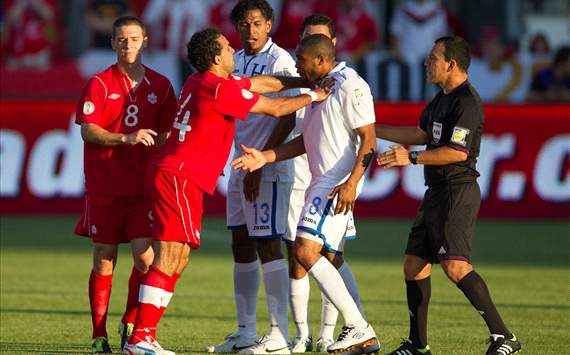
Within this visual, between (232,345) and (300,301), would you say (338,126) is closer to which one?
(300,301)

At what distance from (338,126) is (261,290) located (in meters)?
4.29

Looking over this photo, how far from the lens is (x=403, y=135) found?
27.3 feet

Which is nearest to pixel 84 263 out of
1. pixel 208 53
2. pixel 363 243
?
pixel 363 243

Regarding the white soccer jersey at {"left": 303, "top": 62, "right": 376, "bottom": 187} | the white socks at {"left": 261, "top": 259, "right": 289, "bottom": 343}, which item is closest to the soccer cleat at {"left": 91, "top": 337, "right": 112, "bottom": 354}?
the white socks at {"left": 261, "top": 259, "right": 289, "bottom": 343}

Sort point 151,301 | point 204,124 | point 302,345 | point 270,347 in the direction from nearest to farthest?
point 151,301 < point 204,124 < point 270,347 < point 302,345

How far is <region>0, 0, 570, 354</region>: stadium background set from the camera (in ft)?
33.3

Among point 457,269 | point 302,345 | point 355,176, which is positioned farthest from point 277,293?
point 457,269

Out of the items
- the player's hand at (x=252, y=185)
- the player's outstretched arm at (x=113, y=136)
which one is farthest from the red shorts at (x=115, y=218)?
the player's hand at (x=252, y=185)

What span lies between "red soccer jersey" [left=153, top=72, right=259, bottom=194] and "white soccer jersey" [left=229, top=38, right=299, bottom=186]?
2.85 feet

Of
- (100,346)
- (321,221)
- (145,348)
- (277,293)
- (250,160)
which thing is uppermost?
(250,160)

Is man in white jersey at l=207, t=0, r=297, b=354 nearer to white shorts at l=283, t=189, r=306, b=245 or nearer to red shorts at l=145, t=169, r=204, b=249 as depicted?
white shorts at l=283, t=189, r=306, b=245

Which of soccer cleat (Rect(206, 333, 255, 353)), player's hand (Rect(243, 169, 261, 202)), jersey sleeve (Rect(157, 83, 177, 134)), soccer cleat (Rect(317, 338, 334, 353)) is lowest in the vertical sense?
soccer cleat (Rect(317, 338, 334, 353))

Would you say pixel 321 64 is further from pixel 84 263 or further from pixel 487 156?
pixel 487 156

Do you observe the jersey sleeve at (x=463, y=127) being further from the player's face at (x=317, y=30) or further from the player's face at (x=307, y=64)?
the player's face at (x=317, y=30)
